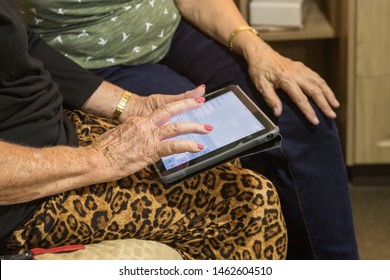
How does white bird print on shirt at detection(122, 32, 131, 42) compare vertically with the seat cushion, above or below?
above

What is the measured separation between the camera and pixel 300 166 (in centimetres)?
146

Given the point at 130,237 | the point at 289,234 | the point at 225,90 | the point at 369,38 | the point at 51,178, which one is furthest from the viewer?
the point at 369,38

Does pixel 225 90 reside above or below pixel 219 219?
above

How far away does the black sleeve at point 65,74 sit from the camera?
1430 mm

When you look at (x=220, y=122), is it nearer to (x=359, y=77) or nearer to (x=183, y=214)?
(x=183, y=214)

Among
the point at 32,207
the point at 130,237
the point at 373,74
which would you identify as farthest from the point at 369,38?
the point at 32,207

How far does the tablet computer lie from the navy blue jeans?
163mm

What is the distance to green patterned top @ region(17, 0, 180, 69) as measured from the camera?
1.45m

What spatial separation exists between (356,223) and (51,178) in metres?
1.17

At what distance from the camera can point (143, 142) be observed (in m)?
1.21

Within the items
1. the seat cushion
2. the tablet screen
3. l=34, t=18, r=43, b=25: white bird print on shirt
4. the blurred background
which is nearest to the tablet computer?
the tablet screen

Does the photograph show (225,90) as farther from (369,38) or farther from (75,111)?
(369,38)

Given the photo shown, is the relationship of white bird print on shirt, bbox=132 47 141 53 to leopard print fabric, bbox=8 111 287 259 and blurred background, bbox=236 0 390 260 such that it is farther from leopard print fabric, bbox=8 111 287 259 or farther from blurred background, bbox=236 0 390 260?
blurred background, bbox=236 0 390 260

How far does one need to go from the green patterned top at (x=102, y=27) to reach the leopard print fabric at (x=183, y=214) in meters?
0.22
